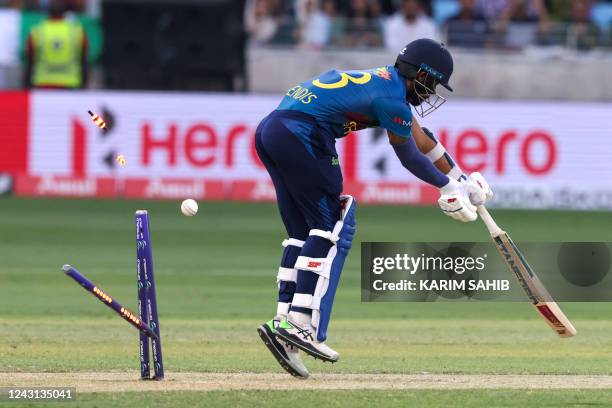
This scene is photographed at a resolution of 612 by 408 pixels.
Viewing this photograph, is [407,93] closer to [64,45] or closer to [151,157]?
[151,157]

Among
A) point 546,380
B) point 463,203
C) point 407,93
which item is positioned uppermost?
point 407,93

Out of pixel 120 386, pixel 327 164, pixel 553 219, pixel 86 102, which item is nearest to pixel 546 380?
pixel 327 164

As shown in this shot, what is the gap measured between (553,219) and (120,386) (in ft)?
37.8

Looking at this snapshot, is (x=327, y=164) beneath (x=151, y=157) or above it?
above

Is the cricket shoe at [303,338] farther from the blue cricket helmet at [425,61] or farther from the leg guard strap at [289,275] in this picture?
the blue cricket helmet at [425,61]

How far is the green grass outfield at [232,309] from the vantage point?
8320mm

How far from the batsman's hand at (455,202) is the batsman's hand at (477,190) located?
80 millimetres

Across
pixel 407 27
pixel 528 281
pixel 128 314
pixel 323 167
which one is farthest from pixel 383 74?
pixel 407 27

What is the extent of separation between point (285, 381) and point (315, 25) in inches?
545

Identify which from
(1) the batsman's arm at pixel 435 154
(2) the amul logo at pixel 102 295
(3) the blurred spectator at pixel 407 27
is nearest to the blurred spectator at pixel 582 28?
(3) the blurred spectator at pixel 407 27

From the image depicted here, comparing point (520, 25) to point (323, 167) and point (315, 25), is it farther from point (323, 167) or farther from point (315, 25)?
point (323, 167)

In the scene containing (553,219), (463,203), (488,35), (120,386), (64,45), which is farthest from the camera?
(488,35)

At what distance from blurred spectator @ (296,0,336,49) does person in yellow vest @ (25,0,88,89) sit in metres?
3.14

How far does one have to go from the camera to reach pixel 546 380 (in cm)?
778
